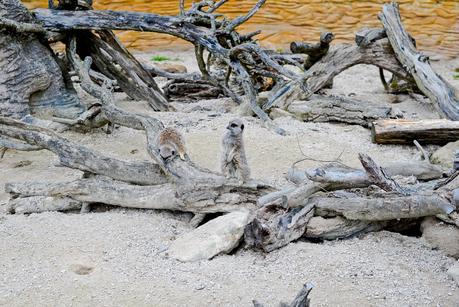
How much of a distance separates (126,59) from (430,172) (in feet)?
10.4

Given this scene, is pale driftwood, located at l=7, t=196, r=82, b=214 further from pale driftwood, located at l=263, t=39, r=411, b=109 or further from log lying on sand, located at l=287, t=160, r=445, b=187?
pale driftwood, located at l=263, t=39, r=411, b=109

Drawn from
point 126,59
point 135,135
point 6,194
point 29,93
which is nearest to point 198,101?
point 126,59

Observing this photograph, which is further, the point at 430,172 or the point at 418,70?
the point at 418,70

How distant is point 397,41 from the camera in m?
6.04

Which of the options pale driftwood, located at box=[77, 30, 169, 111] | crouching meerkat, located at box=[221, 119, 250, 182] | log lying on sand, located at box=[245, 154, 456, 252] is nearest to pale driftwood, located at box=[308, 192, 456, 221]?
log lying on sand, located at box=[245, 154, 456, 252]

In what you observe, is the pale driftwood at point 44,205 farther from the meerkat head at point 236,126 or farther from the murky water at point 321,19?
the murky water at point 321,19

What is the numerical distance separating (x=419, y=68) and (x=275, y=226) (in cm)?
336

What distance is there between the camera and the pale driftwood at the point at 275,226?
313cm

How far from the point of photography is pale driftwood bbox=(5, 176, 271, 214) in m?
3.45

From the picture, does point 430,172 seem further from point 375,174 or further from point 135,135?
point 135,135

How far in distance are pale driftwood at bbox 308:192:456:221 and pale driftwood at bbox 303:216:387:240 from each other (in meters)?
0.06

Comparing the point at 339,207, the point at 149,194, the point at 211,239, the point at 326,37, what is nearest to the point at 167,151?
the point at 149,194

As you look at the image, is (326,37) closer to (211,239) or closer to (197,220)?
(197,220)

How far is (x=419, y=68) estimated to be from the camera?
597 centimetres
